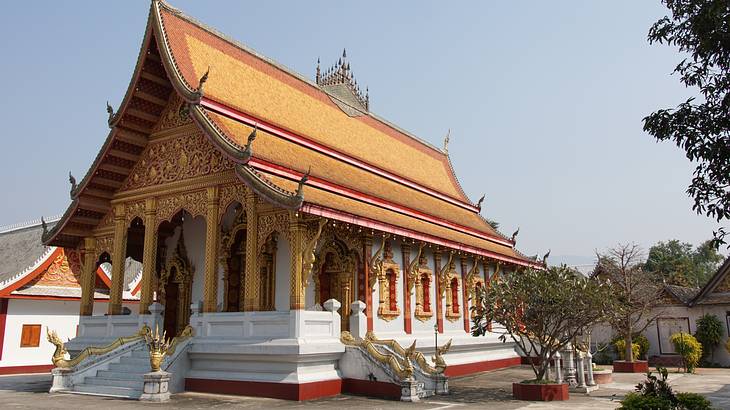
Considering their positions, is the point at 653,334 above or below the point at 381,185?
below

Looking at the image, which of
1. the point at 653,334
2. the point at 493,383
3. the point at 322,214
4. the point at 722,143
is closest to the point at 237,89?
the point at 322,214

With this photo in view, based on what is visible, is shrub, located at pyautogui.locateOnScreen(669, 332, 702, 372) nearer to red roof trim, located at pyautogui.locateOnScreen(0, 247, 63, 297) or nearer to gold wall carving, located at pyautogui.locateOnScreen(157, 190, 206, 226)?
gold wall carving, located at pyautogui.locateOnScreen(157, 190, 206, 226)

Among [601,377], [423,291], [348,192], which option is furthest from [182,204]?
[601,377]

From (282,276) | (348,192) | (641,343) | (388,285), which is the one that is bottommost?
(641,343)

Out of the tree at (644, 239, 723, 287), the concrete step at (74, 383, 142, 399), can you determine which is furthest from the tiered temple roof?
the tree at (644, 239, 723, 287)

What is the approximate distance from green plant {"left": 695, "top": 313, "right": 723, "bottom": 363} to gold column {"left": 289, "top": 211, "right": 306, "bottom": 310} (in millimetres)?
17591

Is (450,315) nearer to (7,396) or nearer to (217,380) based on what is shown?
(217,380)

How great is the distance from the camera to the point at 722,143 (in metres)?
7.87

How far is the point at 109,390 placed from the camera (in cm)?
1227

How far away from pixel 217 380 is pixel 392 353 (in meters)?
3.54

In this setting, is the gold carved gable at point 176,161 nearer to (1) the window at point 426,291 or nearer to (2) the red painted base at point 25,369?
(1) the window at point 426,291

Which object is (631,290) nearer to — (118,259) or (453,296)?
(453,296)

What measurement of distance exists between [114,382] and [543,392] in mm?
8397

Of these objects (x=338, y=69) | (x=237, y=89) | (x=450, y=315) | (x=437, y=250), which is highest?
(x=338, y=69)
